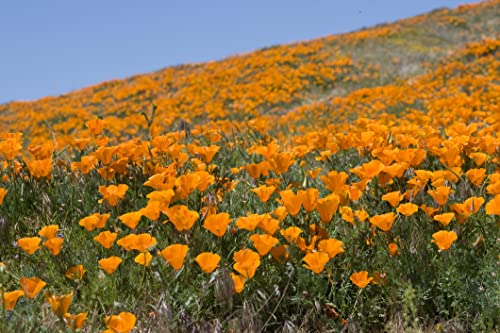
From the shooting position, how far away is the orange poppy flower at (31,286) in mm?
1810

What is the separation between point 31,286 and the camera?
→ 1.85 metres

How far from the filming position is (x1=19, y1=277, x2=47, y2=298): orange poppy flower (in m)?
1.81

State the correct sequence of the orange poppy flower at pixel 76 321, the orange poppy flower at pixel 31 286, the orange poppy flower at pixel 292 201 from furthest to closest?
the orange poppy flower at pixel 292 201
the orange poppy flower at pixel 31 286
the orange poppy flower at pixel 76 321

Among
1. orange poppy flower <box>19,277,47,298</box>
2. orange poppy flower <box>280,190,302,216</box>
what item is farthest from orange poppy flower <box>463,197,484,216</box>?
orange poppy flower <box>19,277,47,298</box>

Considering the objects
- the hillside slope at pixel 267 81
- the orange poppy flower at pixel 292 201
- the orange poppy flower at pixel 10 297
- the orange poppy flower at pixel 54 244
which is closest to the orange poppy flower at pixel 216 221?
the orange poppy flower at pixel 292 201

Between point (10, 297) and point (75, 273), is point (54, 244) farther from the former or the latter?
point (10, 297)

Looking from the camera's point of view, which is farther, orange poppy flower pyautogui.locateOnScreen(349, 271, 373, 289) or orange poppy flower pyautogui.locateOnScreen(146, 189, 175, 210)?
orange poppy flower pyautogui.locateOnScreen(146, 189, 175, 210)

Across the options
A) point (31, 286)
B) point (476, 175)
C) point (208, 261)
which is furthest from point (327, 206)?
point (31, 286)

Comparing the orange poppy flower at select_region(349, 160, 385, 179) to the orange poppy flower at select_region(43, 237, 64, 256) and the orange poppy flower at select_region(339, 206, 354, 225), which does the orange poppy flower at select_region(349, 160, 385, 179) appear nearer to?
the orange poppy flower at select_region(339, 206, 354, 225)

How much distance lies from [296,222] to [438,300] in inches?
28.5

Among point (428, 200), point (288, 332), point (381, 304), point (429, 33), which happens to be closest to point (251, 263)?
point (288, 332)

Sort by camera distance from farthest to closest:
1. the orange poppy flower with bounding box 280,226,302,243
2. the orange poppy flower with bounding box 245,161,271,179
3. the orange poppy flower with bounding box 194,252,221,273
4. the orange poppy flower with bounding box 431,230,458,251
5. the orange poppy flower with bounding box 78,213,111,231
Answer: the orange poppy flower with bounding box 245,161,271,179 < the orange poppy flower with bounding box 78,213,111,231 < the orange poppy flower with bounding box 280,226,302,243 < the orange poppy flower with bounding box 431,230,458,251 < the orange poppy flower with bounding box 194,252,221,273

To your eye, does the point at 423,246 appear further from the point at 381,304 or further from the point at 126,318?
the point at 126,318

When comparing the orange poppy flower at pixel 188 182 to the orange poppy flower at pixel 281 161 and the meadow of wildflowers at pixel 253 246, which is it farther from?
the orange poppy flower at pixel 281 161
